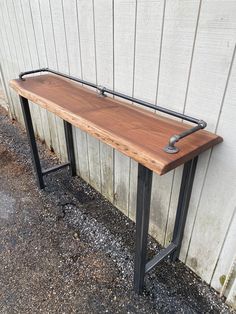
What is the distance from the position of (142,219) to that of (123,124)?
1.51 ft

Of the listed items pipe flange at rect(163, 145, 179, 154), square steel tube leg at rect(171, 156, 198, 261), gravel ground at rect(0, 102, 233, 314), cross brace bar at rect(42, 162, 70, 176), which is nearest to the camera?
pipe flange at rect(163, 145, 179, 154)

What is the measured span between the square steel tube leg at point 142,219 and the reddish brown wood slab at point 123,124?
0.12m

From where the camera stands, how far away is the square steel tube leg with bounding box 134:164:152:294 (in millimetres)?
1155

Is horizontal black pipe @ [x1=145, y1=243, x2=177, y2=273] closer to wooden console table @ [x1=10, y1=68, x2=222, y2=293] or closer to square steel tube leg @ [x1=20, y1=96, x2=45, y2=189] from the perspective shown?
wooden console table @ [x1=10, y1=68, x2=222, y2=293]

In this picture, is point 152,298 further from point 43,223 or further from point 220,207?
point 43,223

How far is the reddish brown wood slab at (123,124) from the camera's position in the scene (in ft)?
3.35

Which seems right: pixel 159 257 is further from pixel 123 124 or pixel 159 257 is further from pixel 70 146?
pixel 70 146

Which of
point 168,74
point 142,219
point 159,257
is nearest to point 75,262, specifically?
point 159,257

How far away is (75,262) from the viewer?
1735 mm

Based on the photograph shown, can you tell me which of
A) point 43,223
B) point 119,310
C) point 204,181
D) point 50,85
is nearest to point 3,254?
point 43,223

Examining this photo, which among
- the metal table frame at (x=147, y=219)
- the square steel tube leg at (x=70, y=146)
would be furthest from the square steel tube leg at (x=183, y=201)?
the square steel tube leg at (x=70, y=146)

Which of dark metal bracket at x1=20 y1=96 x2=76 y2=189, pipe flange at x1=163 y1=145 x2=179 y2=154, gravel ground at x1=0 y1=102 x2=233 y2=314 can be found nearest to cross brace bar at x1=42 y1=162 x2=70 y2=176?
dark metal bracket at x1=20 y1=96 x2=76 y2=189

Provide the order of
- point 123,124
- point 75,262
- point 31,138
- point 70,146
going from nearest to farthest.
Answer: point 123,124
point 75,262
point 31,138
point 70,146

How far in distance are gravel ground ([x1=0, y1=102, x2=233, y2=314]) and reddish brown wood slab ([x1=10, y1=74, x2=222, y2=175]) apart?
3.04 ft
